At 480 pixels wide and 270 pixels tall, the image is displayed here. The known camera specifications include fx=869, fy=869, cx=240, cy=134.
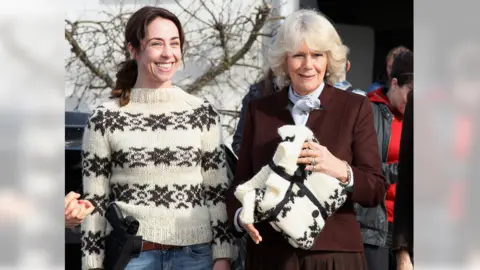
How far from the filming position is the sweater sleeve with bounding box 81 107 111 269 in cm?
275

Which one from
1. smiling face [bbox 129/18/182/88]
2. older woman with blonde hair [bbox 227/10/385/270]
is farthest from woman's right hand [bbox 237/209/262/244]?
smiling face [bbox 129/18/182/88]

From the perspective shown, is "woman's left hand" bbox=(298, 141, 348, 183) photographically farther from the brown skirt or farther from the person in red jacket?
the person in red jacket

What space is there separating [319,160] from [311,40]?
0.44 metres

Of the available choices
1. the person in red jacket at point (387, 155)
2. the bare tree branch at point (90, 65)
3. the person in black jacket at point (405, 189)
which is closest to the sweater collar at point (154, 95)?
the person in black jacket at point (405, 189)

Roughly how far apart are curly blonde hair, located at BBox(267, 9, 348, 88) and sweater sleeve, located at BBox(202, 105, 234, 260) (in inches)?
12.4

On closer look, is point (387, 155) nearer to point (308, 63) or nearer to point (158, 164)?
point (308, 63)

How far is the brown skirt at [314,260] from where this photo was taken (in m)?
2.56

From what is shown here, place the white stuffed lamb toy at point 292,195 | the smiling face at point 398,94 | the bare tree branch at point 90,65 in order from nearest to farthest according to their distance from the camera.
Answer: the white stuffed lamb toy at point 292,195 < the smiling face at point 398,94 < the bare tree branch at point 90,65

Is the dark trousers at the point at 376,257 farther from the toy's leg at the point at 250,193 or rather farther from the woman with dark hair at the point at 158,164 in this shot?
the toy's leg at the point at 250,193

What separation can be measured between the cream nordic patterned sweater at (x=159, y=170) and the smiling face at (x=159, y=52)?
44mm
